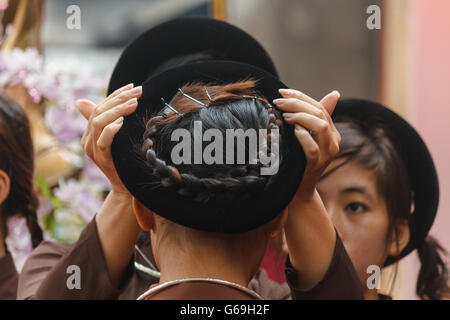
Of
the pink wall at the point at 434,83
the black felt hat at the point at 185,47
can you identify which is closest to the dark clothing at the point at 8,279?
the black felt hat at the point at 185,47

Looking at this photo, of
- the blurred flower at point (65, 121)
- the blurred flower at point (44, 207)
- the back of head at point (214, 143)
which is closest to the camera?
the back of head at point (214, 143)

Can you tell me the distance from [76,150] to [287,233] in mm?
739

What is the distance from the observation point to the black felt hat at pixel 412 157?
108 centimetres

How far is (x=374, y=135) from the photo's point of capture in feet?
3.72

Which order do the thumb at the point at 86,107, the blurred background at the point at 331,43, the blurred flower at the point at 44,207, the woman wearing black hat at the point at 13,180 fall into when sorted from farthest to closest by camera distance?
the blurred background at the point at 331,43 → the blurred flower at the point at 44,207 → the woman wearing black hat at the point at 13,180 → the thumb at the point at 86,107

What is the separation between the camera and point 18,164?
1.17 metres

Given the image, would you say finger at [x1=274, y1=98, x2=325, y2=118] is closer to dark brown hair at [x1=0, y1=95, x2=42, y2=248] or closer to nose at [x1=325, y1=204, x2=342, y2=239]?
nose at [x1=325, y1=204, x2=342, y2=239]

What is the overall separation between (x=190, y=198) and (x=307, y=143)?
0.17 meters

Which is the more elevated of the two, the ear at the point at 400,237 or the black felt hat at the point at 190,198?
the black felt hat at the point at 190,198

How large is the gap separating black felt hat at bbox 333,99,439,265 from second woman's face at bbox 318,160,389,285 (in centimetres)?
6

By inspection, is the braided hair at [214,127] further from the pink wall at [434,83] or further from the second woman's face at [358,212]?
the pink wall at [434,83]

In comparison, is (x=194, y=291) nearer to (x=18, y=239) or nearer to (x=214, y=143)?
(x=214, y=143)

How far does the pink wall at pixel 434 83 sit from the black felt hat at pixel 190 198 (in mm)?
1353

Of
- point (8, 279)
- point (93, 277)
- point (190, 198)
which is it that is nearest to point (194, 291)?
point (190, 198)
